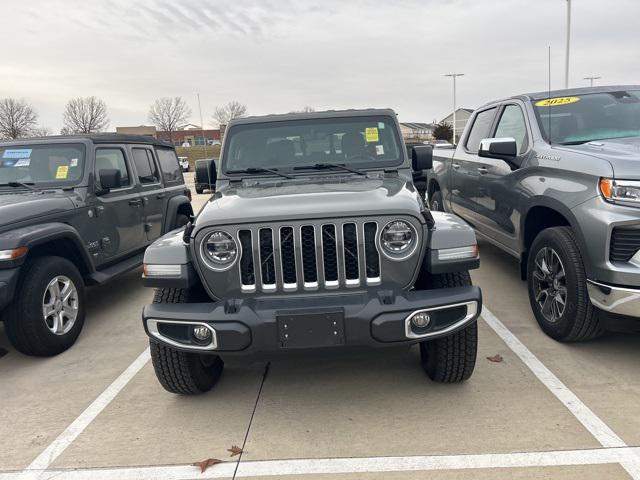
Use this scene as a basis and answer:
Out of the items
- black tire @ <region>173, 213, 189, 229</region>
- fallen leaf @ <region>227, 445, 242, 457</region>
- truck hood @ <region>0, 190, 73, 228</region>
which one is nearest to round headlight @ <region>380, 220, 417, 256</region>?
fallen leaf @ <region>227, 445, 242, 457</region>

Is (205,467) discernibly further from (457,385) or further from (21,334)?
(21,334)

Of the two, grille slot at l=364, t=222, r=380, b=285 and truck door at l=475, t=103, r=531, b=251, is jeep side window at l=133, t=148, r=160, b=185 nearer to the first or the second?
truck door at l=475, t=103, r=531, b=251

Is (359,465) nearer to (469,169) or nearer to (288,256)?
(288,256)

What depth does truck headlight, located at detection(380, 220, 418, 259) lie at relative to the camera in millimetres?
2871

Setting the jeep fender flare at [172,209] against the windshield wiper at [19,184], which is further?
the jeep fender flare at [172,209]

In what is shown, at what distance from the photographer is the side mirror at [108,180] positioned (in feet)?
16.5

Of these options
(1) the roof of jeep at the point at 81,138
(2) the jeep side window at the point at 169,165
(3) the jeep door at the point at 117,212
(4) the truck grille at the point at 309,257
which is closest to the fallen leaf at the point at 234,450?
(4) the truck grille at the point at 309,257

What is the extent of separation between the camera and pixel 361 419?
10.1 feet

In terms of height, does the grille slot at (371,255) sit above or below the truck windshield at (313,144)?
below

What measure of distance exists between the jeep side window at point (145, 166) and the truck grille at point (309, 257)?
3854mm

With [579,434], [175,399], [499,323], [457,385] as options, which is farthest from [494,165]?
[175,399]

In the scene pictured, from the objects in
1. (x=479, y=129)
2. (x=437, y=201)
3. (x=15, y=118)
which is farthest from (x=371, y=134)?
(x=15, y=118)

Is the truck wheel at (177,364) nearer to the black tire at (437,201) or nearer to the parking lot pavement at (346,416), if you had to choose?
the parking lot pavement at (346,416)

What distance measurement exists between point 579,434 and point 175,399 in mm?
2482
